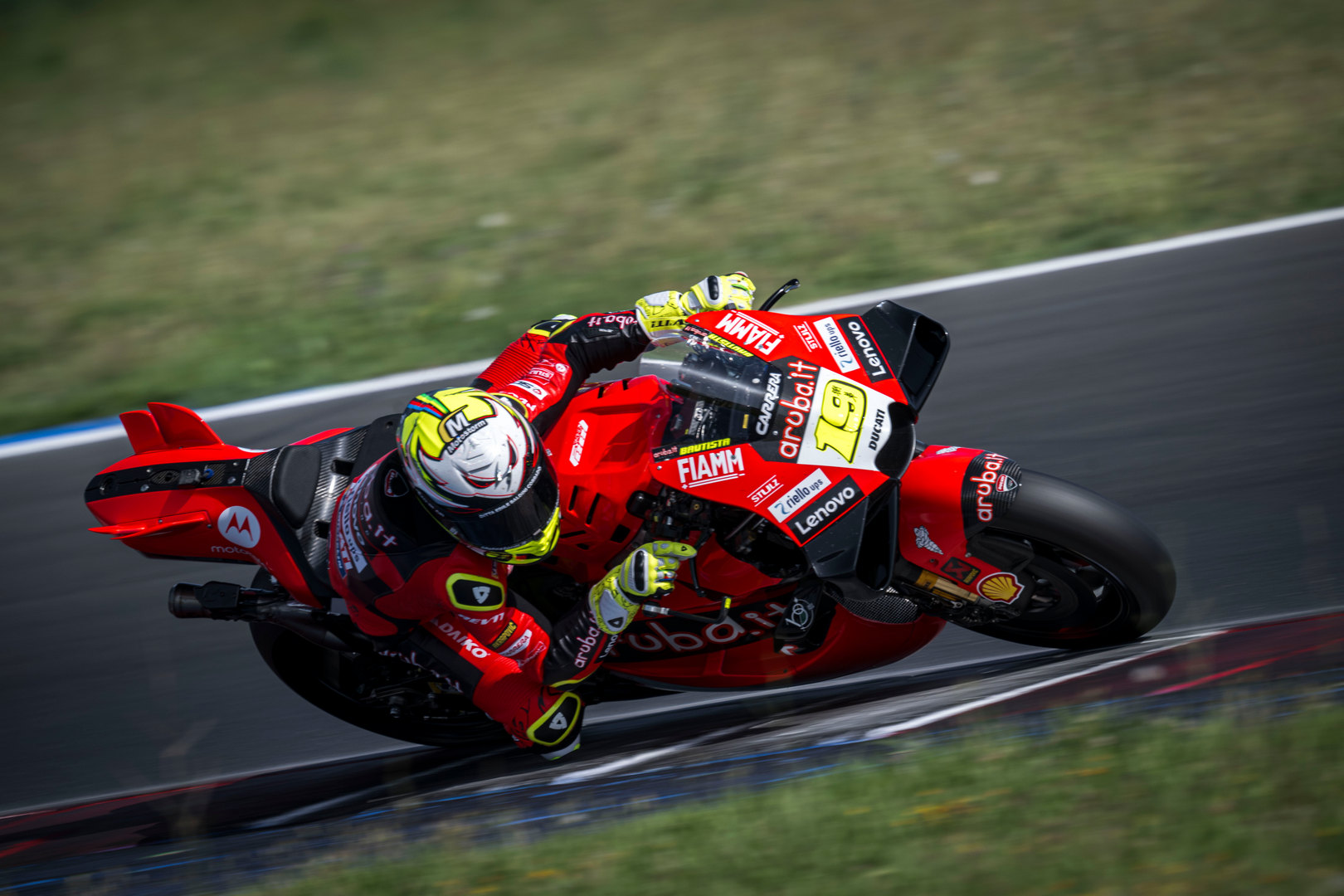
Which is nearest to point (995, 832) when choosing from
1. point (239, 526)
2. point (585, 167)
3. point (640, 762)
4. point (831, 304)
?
point (640, 762)

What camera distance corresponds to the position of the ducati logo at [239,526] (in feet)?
11.3

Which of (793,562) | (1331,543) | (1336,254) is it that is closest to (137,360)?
(793,562)

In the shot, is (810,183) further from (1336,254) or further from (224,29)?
(224,29)

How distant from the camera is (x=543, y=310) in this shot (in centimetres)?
586

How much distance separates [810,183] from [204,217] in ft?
14.2

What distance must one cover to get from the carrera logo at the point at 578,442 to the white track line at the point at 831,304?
2.38 metres

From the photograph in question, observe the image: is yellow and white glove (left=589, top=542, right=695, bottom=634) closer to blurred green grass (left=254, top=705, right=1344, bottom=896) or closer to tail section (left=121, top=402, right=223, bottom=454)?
blurred green grass (left=254, top=705, right=1344, bottom=896)

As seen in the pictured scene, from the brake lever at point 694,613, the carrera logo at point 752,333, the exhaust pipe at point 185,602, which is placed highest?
the carrera logo at point 752,333

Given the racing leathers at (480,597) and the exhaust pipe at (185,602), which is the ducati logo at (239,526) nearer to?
the exhaust pipe at (185,602)

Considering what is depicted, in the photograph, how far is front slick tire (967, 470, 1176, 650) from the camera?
2996mm

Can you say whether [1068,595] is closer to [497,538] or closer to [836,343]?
[836,343]

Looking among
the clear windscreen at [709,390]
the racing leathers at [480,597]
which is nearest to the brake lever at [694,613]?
the racing leathers at [480,597]

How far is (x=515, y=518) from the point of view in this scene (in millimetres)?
2773

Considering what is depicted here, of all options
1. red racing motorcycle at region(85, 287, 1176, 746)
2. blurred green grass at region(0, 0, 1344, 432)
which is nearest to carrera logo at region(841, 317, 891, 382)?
red racing motorcycle at region(85, 287, 1176, 746)
